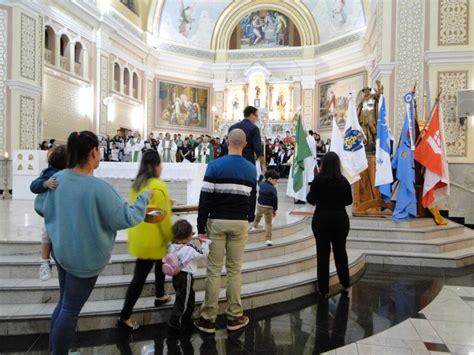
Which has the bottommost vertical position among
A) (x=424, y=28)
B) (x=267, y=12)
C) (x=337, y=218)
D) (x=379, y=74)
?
(x=337, y=218)

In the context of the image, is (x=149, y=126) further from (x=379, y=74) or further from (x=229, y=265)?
(x=229, y=265)

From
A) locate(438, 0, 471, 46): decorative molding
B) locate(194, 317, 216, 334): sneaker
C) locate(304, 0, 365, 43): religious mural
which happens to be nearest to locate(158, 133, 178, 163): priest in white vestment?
locate(438, 0, 471, 46): decorative molding

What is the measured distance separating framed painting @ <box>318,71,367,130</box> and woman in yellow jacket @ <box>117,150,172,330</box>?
1818 cm

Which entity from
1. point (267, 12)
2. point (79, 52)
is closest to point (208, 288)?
point (79, 52)

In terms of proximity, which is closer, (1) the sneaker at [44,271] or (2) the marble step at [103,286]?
(1) the sneaker at [44,271]

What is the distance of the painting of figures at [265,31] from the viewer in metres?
24.5

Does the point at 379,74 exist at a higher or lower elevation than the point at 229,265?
higher

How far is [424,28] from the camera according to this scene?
1012 cm

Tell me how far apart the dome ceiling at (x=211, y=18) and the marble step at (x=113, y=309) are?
19403 millimetres

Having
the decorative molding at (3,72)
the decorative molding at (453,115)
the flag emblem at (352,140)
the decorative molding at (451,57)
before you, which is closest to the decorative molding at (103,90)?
the decorative molding at (3,72)

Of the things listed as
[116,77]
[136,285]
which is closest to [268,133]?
[116,77]

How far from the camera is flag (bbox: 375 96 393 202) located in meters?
7.06

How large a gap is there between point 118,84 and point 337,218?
56.2 ft

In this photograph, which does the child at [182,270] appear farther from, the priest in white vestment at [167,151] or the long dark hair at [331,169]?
the priest in white vestment at [167,151]
